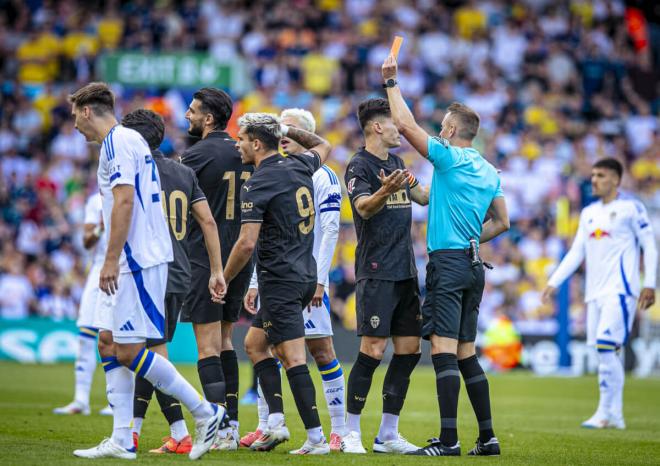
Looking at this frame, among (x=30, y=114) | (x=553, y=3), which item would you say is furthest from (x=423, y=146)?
(x=553, y=3)

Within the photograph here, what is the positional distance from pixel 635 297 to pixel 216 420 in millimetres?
6661

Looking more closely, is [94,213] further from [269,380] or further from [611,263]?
[611,263]

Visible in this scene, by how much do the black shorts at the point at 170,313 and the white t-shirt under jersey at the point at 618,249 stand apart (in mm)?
5559

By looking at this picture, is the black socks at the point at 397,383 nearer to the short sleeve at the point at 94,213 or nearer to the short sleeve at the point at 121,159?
the short sleeve at the point at 121,159

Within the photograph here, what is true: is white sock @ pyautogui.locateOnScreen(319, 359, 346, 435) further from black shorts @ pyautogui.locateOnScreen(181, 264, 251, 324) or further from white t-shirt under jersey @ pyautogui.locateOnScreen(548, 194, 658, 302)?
white t-shirt under jersey @ pyautogui.locateOnScreen(548, 194, 658, 302)

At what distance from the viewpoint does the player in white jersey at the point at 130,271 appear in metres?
7.70

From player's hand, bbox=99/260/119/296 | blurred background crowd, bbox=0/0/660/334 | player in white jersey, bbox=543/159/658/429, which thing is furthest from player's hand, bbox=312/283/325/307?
blurred background crowd, bbox=0/0/660/334

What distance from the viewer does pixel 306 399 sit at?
27.9 ft

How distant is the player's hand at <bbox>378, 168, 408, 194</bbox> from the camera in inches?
334

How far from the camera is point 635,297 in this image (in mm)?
12875

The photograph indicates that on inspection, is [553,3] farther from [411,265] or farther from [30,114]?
[411,265]

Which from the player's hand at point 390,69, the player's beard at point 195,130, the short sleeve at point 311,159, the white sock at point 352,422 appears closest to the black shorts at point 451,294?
the white sock at point 352,422

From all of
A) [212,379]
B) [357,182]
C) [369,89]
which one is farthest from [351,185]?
[369,89]

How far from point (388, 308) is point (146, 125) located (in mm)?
2473
